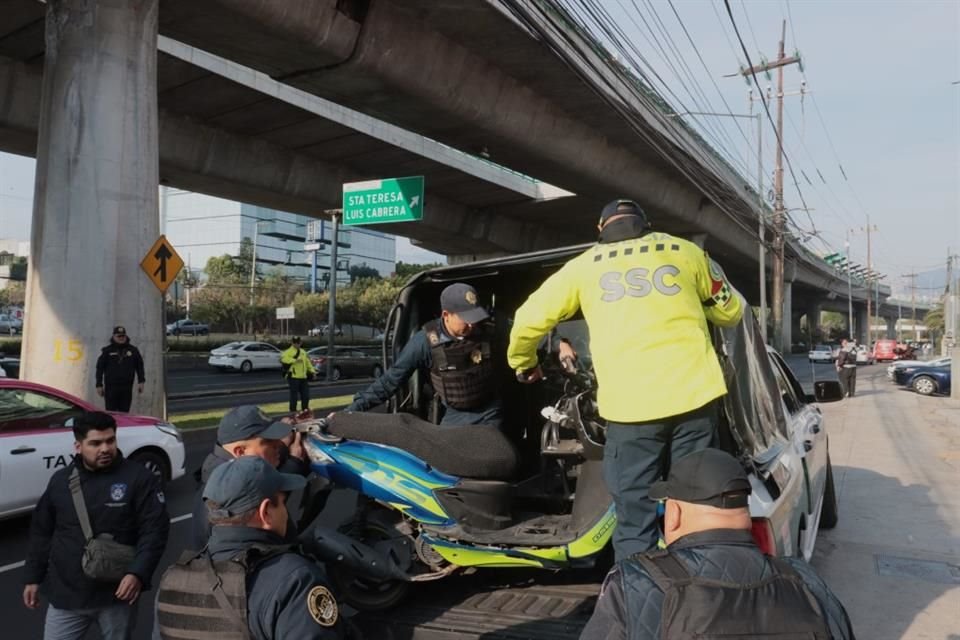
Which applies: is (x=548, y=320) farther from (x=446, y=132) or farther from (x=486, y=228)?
(x=486, y=228)

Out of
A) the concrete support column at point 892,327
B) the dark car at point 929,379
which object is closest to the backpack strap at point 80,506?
the dark car at point 929,379

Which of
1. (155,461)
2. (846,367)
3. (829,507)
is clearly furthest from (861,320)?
(155,461)

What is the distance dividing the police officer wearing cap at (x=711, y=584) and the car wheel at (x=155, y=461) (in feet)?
22.7

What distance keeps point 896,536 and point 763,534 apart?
4.40 m

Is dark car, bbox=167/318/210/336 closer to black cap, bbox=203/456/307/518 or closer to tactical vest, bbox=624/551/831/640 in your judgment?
black cap, bbox=203/456/307/518

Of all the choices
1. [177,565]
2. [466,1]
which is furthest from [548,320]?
[466,1]

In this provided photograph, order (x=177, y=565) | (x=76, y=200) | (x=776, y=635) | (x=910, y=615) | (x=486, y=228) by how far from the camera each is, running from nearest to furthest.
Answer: (x=776, y=635) < (x=177, y=565) < (x=910, y=615) < (x=76, y=200) < (x=486, y=228)

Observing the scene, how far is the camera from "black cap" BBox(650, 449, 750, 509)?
5.55 feet

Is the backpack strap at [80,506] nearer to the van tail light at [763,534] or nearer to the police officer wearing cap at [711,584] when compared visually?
the police officer wearing cap at [711,584]

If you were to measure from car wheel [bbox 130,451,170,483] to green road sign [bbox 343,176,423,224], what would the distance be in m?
11.0

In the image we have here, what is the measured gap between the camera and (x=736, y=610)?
4.85 feet

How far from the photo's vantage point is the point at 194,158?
1758cm

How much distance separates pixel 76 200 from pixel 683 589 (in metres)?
10.3

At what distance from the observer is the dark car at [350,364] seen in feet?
99.7
